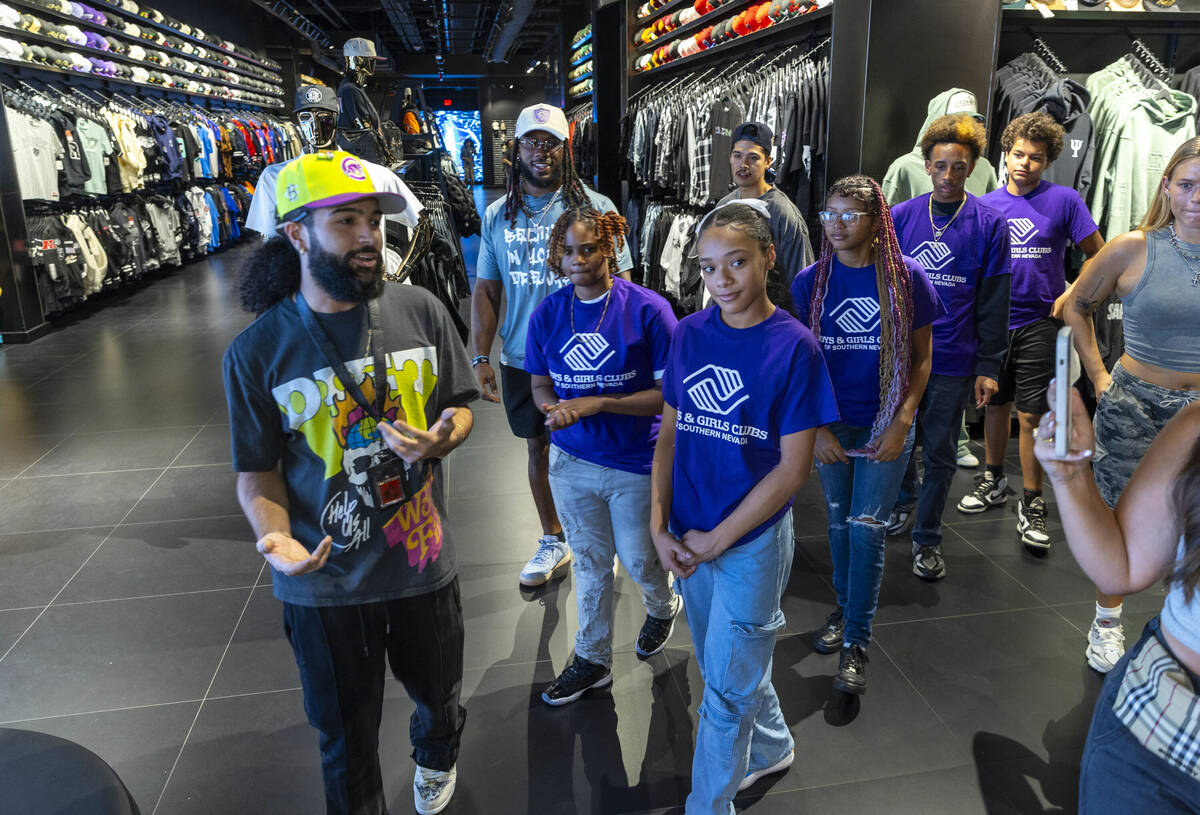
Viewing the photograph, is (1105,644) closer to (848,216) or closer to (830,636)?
(830,636)

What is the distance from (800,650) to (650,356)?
1.19 metres

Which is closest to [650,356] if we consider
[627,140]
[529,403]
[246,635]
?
[529,403]

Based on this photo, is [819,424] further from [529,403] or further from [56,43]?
[56,43]

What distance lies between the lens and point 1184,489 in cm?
104

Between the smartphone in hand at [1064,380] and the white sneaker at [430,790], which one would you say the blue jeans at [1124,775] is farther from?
the white sneaker at [430,790]

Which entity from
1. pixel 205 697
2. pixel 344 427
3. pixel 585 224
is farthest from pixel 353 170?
pixel 205 697

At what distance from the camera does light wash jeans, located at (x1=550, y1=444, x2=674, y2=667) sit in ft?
7.12

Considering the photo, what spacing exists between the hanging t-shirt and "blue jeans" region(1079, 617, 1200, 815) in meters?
1.23

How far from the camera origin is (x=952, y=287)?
9.45 feet

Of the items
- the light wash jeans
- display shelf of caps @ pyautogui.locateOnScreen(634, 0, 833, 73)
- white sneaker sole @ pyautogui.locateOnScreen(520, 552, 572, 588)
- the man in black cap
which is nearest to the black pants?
the light wash jeans

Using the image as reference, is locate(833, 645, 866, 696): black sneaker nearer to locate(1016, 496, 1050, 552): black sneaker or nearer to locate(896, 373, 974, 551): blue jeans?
locate(896, 373, 974, 551): blue jeans

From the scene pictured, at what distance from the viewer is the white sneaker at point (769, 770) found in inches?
80.0

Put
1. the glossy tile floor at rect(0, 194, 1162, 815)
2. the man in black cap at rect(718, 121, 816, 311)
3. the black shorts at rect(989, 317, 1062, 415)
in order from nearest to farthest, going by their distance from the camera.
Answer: the glossy tile floor at rect(0, 194, 1162, 815), the man in black cap at rect(718, 121, 816, 311), the black shorts at rect(989, 317, 1062, 415)

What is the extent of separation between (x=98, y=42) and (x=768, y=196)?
9.71 meters
